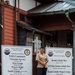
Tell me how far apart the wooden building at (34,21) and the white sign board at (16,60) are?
2.92 feet

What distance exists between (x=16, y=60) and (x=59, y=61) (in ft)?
6.66

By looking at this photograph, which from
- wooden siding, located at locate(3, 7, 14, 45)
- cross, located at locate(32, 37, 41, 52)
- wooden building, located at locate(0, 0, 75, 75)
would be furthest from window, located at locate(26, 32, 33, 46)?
wooden siding, located at locate(3, 7, 14, 45)

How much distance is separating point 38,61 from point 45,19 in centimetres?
590

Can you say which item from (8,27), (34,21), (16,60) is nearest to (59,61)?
(16,60)

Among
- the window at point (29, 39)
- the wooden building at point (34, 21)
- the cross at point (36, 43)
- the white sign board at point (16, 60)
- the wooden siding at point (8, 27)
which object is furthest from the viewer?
the window at point (29, 39)

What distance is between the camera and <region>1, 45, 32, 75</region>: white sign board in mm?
13359

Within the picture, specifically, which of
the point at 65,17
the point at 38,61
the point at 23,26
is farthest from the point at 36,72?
the point at 65,17

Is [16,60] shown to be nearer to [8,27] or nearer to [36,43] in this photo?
[8,27]

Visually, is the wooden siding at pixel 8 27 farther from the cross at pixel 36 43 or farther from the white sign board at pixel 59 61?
the white sign board at pixel 59 61

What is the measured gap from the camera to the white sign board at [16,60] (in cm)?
1336

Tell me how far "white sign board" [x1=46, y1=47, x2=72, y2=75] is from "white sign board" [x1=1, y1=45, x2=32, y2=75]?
98cm

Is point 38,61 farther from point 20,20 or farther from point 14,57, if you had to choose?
point 20,20

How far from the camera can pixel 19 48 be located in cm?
1362

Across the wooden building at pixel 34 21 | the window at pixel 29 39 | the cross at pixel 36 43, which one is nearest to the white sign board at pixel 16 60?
the wooden building at pixel 34 21
